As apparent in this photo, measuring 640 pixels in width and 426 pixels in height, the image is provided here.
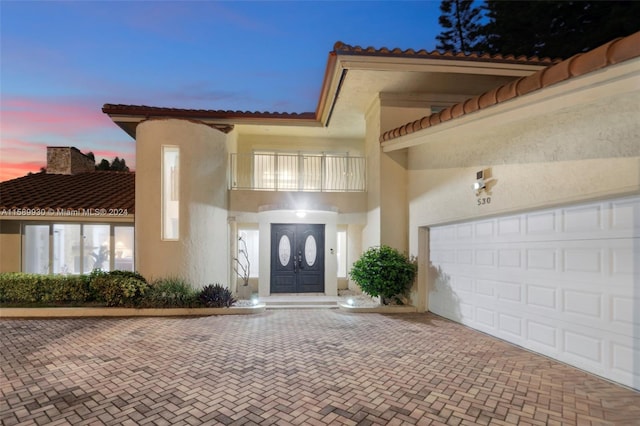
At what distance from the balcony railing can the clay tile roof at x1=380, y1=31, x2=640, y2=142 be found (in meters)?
6.42

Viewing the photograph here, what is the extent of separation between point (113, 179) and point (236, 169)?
6.18 m

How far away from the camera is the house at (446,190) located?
483cm

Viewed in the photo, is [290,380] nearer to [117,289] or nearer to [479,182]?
[479,182]

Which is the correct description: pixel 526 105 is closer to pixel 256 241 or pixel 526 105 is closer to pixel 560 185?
pixel 560 185

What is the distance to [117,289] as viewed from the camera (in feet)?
31.1

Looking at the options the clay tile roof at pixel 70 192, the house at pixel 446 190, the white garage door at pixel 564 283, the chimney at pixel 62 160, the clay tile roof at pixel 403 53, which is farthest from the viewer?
the chimney at pixel 62 160

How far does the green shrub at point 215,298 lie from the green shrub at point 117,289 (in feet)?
5.27

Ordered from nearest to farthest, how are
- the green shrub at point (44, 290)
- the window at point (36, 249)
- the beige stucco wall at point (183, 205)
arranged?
the green shrub at point (44, 290) < the beige stucco wall at point (183, 205) < the window at point (36, 249)

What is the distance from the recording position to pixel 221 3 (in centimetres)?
1647

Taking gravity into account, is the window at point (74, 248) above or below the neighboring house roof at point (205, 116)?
below

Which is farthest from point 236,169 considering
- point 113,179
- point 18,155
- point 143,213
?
point 18,155

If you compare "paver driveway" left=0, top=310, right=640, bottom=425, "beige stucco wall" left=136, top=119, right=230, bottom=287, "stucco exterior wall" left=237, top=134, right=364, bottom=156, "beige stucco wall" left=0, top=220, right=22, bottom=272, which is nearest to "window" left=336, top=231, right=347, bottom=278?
"stucco exterior wall" left=237, top=134, right=364, bottom=156

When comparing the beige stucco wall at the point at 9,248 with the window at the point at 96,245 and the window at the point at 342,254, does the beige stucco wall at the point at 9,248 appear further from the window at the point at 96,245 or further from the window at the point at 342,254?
the window at the point at 342,254

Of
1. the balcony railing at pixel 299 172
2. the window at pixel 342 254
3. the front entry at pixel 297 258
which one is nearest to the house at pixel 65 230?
the balcony railing at pixel 299 172
